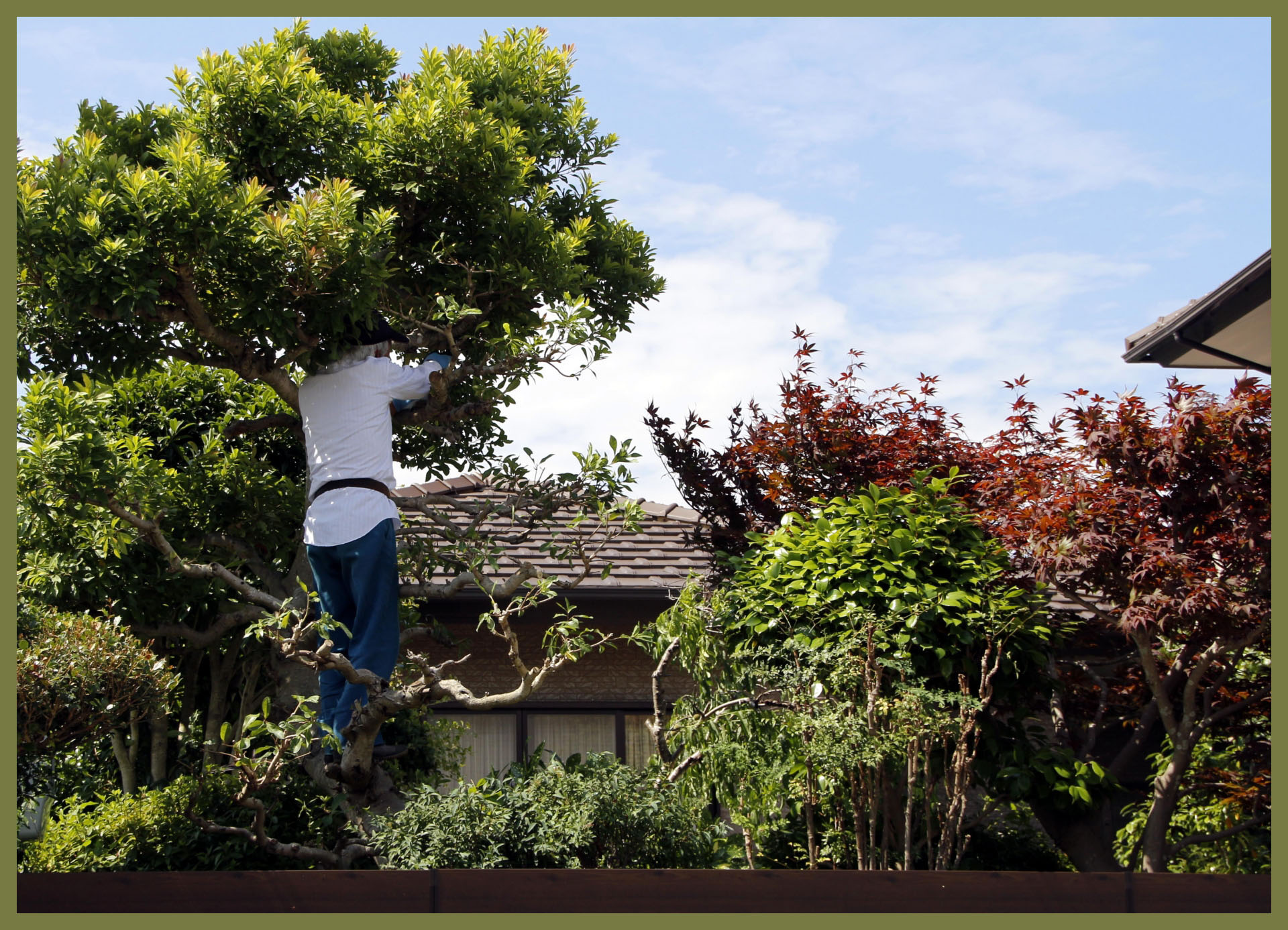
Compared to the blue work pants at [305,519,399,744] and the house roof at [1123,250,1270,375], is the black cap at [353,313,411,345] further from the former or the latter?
the house roof at [1123,250,1270,375]

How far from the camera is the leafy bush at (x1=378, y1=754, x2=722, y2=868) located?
5719mm

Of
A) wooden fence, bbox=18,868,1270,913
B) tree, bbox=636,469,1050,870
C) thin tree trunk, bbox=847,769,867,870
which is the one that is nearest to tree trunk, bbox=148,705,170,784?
wooden fence, bbox=18,868,1270,913

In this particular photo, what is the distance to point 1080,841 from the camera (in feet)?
23.3

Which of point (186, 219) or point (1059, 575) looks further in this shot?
point (1059, 575)

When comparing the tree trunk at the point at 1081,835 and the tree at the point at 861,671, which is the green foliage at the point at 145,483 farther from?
the tree trunk at the point at 1081,835

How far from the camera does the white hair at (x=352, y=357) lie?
657cm

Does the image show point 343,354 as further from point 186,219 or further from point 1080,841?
point 1080,841

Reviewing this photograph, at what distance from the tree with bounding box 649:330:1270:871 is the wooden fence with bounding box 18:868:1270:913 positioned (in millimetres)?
1376

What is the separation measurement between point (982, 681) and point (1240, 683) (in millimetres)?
2635

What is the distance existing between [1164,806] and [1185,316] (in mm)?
3780

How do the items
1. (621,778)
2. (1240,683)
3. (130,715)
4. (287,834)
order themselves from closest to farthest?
(621,778) → (130,715) → (287,834) → (1240,683)

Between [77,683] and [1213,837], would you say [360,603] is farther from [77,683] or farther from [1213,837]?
[1213,837]

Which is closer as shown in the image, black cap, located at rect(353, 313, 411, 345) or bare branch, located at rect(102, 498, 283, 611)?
bare branch, located at rect(102, 498, 283, 611)

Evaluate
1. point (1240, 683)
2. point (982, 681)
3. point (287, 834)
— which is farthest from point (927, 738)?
point (287, 834)
